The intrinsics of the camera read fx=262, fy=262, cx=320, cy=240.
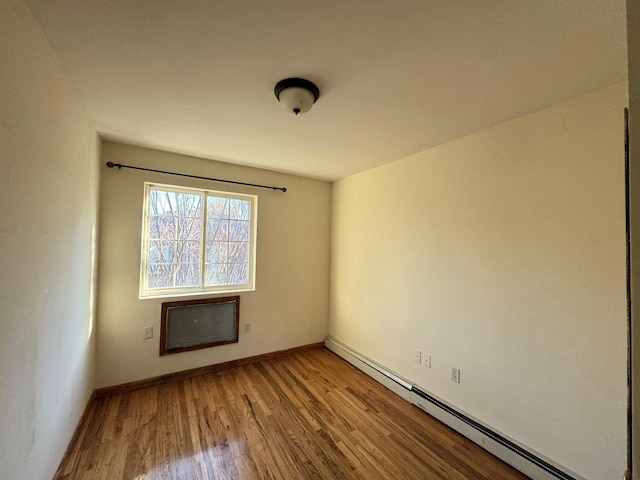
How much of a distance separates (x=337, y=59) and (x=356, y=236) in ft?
7.15

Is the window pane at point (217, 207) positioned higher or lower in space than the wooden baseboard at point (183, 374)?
higher

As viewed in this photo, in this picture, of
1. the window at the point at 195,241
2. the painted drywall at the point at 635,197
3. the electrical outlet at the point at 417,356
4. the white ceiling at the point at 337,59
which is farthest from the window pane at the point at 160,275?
the painted drywall at the point at 635,197

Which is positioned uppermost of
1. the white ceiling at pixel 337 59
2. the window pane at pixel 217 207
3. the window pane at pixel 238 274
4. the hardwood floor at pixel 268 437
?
the white ceiling at pixel 337 59

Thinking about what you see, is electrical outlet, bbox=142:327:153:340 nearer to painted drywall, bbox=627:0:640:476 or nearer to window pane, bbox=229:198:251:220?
window pane, bbox=229:198:251:220

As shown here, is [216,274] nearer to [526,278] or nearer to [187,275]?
[187,275]

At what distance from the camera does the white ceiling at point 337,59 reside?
1.03 metres

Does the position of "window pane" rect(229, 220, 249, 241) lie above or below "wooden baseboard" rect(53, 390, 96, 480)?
above

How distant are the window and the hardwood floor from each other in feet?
3.36

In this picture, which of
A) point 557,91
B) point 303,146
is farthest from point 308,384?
point 557,91

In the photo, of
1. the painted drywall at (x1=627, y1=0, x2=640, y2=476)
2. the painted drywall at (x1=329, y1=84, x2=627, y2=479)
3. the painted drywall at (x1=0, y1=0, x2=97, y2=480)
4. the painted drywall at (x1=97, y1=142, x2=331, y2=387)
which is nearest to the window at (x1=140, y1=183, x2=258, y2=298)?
the painted drywall at (x1=97, y1=142, x2=331, y2=387)

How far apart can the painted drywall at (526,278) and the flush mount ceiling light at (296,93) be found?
136cm

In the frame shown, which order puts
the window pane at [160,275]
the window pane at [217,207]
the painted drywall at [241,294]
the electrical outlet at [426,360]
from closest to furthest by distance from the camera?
the electrical outlet at [426,360] → the painted drywall at [241,294] → the window pane at [160,275] → the window pane at [217,207]

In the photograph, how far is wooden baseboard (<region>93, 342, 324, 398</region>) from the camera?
95.0 inches

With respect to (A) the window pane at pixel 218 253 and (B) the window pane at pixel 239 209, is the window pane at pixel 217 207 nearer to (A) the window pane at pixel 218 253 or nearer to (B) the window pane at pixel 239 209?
(B) the window pane at pixel 239 209
